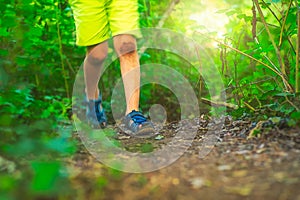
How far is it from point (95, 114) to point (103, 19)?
776 mm

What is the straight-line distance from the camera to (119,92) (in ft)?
16.0

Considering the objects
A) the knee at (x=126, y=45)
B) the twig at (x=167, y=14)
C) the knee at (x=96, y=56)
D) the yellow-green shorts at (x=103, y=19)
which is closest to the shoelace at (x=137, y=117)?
the knee at (x=126, y=45)

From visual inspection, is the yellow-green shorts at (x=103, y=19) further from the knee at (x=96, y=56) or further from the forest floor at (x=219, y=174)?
the forest floor at (x=219, y=174)

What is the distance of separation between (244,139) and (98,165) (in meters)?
0.83

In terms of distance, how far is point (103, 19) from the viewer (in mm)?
3486

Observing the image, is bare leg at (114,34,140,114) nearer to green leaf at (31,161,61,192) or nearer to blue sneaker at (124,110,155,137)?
blue sneaker at (124,110,155,137)

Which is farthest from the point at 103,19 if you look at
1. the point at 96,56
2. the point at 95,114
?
the point at 95,114

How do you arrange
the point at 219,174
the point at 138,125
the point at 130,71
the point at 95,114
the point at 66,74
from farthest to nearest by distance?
the point at 66,74 → the point at 95,114 → the point at 130,71 → the point at 138,125 → the point at 219,174

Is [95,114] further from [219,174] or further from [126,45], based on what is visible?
[219,174]

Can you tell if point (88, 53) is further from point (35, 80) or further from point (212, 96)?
point (212, 96)

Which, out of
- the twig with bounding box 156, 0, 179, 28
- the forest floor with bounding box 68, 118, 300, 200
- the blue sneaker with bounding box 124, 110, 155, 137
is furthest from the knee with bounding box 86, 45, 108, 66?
the twig with bounding box 156, 0, 179, 28

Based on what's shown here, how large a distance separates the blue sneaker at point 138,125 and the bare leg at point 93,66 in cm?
64

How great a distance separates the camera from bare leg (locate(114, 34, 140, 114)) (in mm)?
3211

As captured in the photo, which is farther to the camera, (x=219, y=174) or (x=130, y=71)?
(x=130, y=71)
